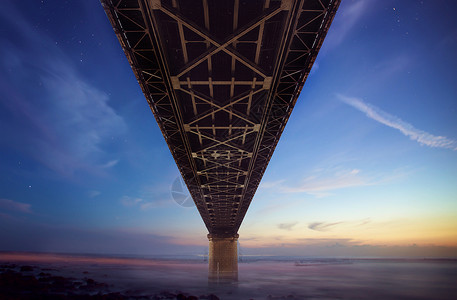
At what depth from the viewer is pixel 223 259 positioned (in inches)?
1841

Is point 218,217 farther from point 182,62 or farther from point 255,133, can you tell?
point 182,62

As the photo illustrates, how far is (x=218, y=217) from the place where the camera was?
128 feet

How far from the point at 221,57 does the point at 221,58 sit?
45mm

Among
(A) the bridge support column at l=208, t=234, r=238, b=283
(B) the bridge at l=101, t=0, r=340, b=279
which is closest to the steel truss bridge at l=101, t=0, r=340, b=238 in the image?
(B) the bridge at l=101, t=0, r=340, b=279

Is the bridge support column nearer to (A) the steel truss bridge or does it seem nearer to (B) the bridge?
(B) the bridge

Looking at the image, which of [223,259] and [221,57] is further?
[223,259]

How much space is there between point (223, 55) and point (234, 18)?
1740mm

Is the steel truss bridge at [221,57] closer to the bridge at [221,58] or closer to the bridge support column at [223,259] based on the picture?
the bridge at [221,58]

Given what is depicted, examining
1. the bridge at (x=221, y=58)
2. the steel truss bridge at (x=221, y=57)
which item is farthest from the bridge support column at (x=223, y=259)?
the steel truss bridge at (x=221, y=57)

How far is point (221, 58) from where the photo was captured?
31.4 feet

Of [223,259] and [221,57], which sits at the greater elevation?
[221,57]

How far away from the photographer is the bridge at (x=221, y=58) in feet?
25.0

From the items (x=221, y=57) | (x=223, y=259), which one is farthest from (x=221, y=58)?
(x=223, y=259)

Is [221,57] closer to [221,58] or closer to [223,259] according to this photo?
[221,58]
